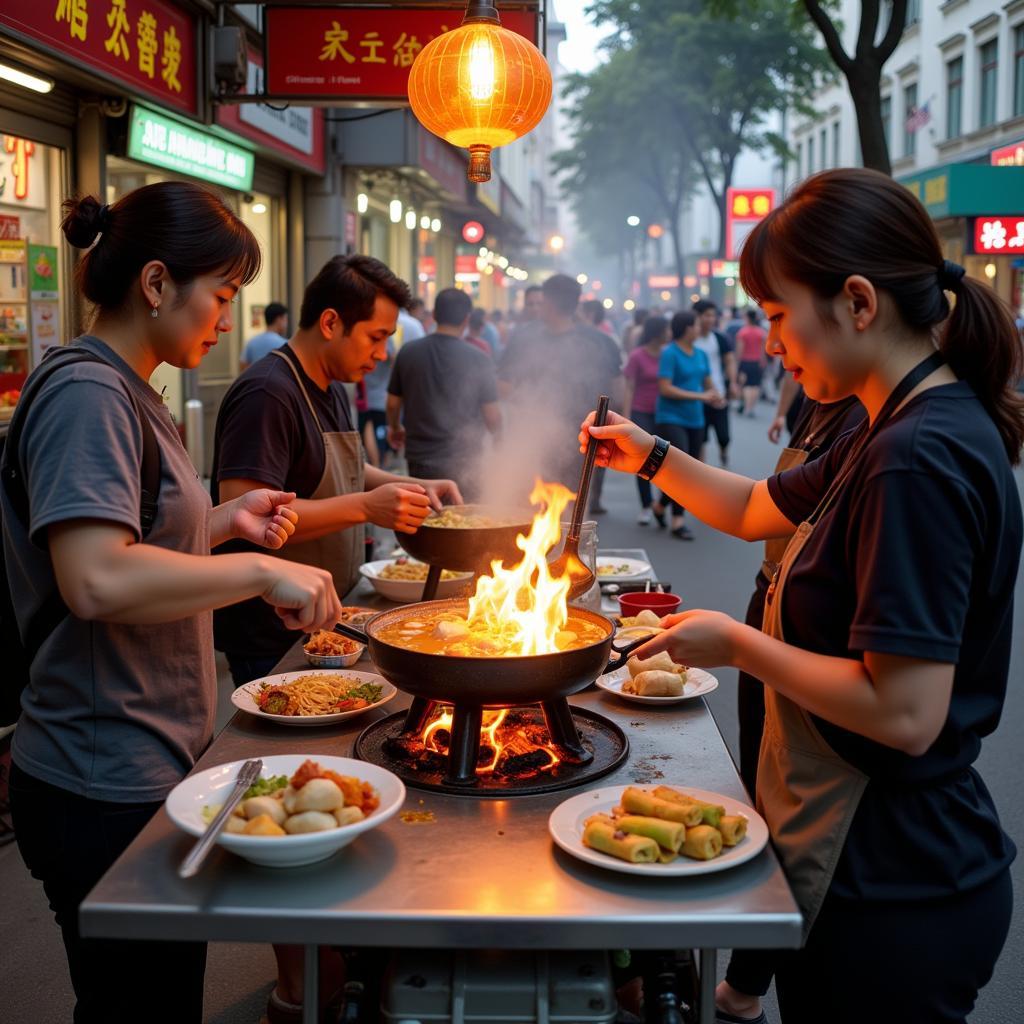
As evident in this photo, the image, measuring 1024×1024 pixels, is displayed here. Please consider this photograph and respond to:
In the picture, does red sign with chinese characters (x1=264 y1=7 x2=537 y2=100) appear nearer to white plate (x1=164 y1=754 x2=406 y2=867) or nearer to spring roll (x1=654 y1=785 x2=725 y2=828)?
white plate (x1=164 y1=754 x2=406 y2=867)

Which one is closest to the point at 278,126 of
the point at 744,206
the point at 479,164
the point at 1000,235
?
the point at 479,164

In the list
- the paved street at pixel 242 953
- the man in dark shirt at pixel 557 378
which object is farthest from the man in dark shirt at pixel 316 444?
the man in dark shirt at pixel 557 378

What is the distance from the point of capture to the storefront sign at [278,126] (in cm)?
977

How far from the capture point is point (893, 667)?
1871 millimetres

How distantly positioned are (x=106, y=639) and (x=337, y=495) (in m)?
1.62

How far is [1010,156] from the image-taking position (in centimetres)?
2247

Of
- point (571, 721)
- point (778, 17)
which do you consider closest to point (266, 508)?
point (571, 721)

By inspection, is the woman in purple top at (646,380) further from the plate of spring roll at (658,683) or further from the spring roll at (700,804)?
the spring roll at (700,804)

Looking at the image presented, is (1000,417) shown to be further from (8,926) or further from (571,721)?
(8,926)

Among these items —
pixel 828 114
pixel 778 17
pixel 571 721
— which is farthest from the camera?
pixel 828 114

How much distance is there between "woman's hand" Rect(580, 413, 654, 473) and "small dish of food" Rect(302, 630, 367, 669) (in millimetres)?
902

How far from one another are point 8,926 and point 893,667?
352cm

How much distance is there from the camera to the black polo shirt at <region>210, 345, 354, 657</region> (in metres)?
3.59

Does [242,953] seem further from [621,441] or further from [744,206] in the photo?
[744,206]
